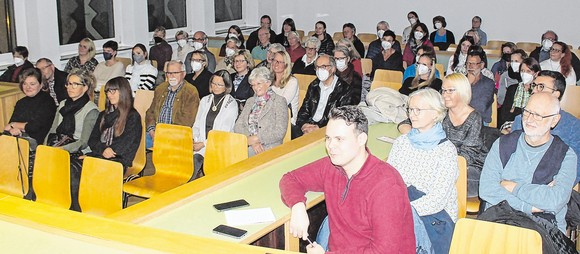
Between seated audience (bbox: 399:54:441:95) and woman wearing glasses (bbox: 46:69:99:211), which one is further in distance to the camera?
seated audience (bbox: 399:54:441:95)

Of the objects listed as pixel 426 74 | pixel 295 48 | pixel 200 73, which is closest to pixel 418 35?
pixel 295 48

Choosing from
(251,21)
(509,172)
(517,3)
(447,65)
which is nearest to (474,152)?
(509,172)

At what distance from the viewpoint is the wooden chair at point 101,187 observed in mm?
4395

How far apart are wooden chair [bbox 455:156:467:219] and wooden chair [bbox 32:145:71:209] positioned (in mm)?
2482

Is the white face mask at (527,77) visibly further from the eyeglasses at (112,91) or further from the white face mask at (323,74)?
the eyeglasses at (112,91)

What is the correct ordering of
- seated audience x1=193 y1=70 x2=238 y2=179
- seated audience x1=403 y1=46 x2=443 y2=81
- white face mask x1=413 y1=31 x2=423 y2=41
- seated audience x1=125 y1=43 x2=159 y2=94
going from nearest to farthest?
seated audience x1=193 y1=70 x2=238 y2=179
seated audience x1=403 y1=46 x2=443 y2=81
seated audience x1=125 y1=43 x2=159 y2=94
white face mask x1=413 y1=31 x2=423 y2=41

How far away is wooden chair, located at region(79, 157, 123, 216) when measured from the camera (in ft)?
14.4

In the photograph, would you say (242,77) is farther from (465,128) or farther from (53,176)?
(465,128)

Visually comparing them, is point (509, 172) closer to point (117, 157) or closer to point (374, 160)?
point (374, 160)

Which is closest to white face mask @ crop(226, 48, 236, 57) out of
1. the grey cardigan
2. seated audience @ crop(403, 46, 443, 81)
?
seated audience @ crop(403, 46, 443, 81)

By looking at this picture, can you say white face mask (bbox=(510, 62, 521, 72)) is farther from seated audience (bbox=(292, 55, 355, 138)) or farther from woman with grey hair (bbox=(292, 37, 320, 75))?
woman with grey hair (bbox=(292, 37, 320, 75))

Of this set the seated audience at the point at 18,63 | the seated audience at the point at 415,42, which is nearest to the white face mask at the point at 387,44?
the seated audience at the point at 415,42

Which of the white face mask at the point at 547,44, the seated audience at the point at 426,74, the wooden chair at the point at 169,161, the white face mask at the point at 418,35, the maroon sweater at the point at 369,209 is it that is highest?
the white face mask at the point at 418,35

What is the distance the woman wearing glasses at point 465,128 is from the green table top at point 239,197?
1.68 feet
